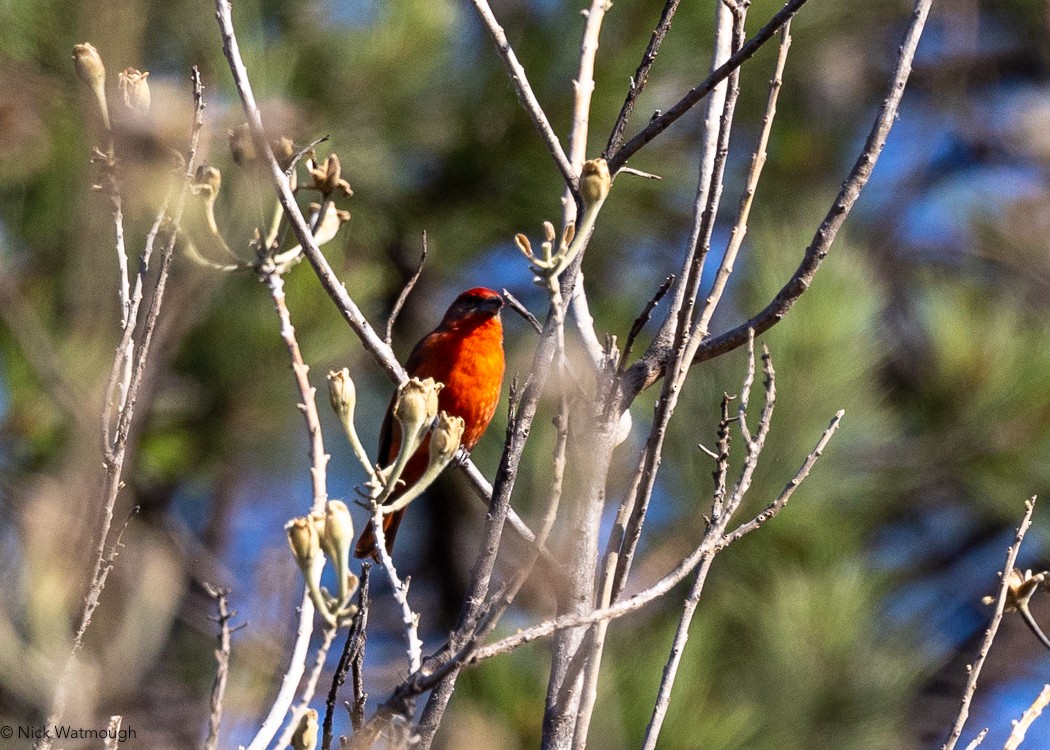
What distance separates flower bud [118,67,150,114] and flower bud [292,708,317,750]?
3.01 ft

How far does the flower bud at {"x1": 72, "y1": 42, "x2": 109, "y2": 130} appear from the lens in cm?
174

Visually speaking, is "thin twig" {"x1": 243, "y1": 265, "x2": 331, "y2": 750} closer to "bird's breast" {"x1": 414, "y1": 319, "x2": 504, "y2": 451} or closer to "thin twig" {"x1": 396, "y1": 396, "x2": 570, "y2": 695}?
"thin twig" {"x1": 396, "y1": 396, "x2": 570, "y2": 695}

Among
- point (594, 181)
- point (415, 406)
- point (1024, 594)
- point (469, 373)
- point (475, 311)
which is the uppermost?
point (475, 311)

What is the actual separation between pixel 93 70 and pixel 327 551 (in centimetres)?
79

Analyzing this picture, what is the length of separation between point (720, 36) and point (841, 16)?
3289mm

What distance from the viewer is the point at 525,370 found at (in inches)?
130

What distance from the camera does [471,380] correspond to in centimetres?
385

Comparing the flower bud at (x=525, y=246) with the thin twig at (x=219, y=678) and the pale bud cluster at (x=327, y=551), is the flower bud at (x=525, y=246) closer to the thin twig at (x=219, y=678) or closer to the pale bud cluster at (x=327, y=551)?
the pale bud cluster at (x=327, y=551)

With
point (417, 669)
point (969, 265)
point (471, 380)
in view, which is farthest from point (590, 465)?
point (969, 265)

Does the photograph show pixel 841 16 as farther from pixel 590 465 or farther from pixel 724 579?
pixel 590 465

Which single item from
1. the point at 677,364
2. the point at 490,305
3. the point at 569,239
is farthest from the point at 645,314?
the point at 490,305

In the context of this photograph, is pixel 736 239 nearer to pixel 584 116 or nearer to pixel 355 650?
A: pixel 584 116

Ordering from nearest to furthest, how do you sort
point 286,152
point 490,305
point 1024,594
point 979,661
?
point 979,661, point 286,152, point 1024,594, point 490,305

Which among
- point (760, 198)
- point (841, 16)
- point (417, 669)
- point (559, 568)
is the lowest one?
point (417, 669)
